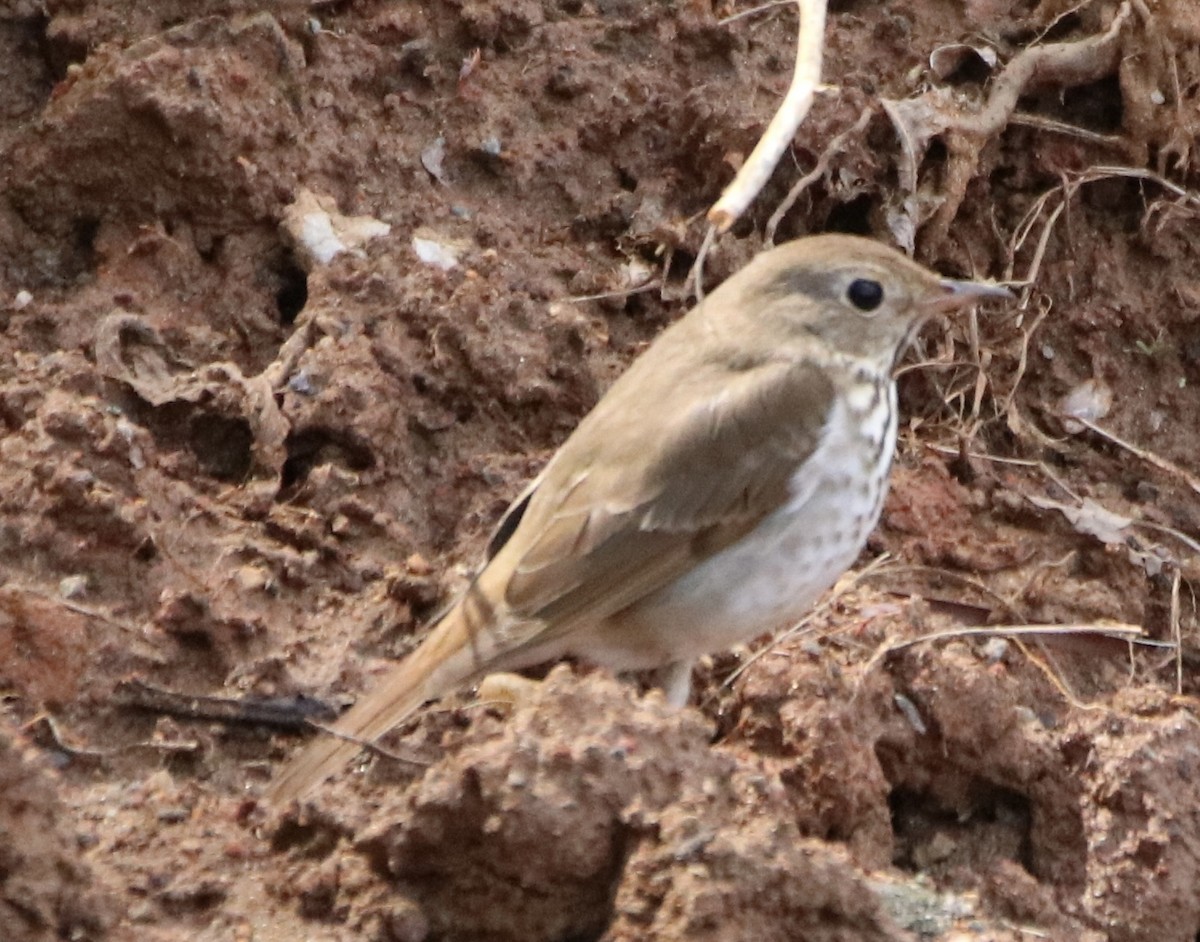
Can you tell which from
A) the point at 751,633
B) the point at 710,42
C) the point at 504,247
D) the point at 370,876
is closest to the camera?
the point at 370,876

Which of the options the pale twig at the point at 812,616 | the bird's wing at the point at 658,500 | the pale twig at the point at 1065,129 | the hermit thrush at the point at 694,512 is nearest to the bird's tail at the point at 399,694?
the hermit thrush at the point at 694,512

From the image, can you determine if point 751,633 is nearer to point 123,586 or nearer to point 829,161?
point 123,586

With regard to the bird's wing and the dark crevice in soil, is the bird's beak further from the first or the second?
the dark crevice in soil

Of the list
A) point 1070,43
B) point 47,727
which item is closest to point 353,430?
point 47,727

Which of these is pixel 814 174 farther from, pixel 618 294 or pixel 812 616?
pixel 812 616

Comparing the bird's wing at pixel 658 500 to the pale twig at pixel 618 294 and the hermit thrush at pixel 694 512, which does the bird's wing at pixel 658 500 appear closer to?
the hermit thrush at pixel 694 512

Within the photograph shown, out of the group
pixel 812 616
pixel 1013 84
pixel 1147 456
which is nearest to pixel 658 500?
pixel 812 616

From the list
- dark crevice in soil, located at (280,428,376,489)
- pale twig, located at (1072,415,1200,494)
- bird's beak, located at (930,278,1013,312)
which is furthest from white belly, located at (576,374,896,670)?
pale twig, located at (1072,415,1200,494)
